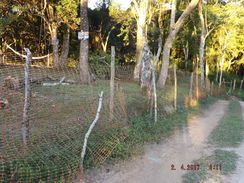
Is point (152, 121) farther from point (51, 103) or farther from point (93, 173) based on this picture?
point (93, 173)

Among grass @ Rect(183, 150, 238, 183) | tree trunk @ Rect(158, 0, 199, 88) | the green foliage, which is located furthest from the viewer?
the green foliage

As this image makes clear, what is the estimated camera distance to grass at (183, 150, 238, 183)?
5121 millimetres

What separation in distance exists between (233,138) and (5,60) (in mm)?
7062

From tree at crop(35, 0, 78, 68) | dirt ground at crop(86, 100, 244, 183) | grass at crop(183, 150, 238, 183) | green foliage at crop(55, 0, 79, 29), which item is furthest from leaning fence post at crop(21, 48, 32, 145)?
green foliage at crop(55, 0, 79, 29)

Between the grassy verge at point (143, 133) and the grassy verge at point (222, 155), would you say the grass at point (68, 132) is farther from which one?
the grassy verge at point (222, 155)

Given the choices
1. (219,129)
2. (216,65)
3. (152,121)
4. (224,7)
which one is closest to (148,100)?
(152,121)

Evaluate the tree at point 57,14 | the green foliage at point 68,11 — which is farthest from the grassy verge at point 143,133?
the green foliage at point 68,11

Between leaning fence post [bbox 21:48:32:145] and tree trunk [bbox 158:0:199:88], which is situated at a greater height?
tree trunk [bbox 158:0:199:88]

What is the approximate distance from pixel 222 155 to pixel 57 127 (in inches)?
140

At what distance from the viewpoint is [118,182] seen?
15.9 feet

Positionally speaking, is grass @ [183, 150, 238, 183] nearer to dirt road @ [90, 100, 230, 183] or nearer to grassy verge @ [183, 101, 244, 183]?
grassy verge @ [183, 101, 244, 183]

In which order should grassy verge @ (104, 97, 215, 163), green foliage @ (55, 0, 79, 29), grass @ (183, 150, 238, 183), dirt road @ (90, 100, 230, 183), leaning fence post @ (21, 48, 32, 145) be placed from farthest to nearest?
green foliage @ (55, 0, 79, 29)
grassy verge @ (104, 97, 215, 163)
grass @ (183, 150, 238, 183)
dirt road @ (90, 100, 230, 183)
leaning fence post @ (21, 48, 32, 145)

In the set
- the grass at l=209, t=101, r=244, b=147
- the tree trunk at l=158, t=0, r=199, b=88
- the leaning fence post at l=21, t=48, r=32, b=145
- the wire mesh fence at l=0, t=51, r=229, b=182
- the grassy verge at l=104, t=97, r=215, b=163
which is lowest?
the grass at l=209, t=101, r=244, b=147

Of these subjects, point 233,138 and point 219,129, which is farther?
point 219,129
